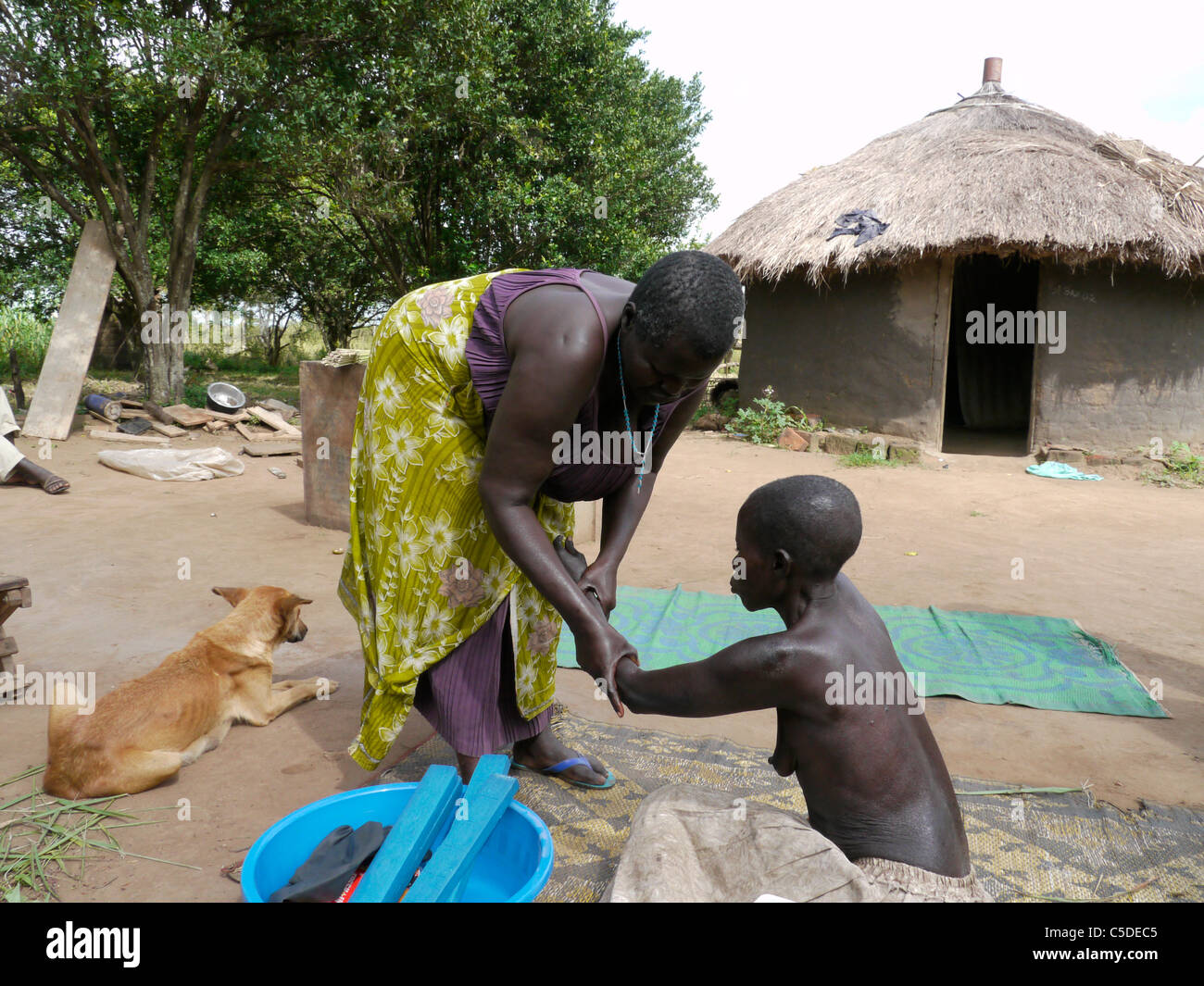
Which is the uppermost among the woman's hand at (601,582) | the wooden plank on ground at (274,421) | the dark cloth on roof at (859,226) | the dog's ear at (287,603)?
the dark cloth on roof at (859,226)

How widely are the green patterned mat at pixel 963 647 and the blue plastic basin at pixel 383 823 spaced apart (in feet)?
4.62

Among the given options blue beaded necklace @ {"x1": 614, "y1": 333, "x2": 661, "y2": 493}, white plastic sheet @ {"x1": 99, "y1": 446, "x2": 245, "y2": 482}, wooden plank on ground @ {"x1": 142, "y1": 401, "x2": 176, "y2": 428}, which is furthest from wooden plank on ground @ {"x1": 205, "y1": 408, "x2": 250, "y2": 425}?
blue beaded necklace @ {"x1": 614, "y1": 333, "x2": 661, "y2": 493}

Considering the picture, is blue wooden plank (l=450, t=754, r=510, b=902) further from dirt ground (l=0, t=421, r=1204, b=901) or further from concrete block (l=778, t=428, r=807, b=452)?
concrete block (l=778, t=428, r=807, b=452)

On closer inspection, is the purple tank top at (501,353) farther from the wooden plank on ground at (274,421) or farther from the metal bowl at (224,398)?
the metal bowl at (224,398)

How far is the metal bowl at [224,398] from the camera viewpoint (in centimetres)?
1084

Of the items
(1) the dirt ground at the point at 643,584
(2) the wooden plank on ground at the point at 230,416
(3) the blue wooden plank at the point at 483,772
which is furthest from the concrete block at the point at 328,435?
(2) the wooden plank on ground at the point at 230,416

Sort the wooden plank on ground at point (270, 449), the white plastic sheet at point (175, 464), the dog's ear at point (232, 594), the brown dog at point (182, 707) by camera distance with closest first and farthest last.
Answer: the brown dog at point (182, 707) → the dog's ear at point (232, 594) → the white plastic sheet at point (175, 464) → the wooden plank on ground at point (270, 449)

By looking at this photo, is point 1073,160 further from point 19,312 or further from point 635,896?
point 19,312

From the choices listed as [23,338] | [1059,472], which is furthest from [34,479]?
[23,338]

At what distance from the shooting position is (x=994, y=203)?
9062 mm

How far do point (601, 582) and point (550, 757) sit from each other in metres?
0.74

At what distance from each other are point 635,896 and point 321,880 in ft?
1.87

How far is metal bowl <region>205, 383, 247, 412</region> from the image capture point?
1084 centimetres

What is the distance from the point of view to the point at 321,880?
1.50 metres
